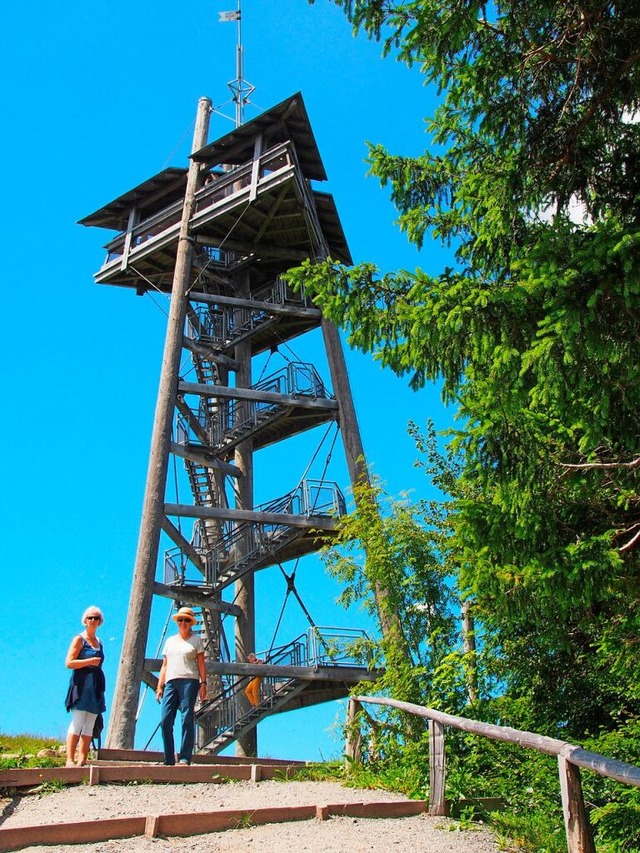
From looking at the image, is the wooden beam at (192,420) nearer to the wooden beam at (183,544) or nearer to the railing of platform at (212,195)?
the wooden beam at (183,544)

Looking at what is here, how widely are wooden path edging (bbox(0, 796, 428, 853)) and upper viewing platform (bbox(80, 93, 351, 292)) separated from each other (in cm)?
1499

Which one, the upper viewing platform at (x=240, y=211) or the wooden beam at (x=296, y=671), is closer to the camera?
the wooden beam at (x=296, y=671)

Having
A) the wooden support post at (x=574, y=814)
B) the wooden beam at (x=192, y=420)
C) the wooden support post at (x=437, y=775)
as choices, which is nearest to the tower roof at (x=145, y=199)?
the wooden beam at (x=192, y=420)

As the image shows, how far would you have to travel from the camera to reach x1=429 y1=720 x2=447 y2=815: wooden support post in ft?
24.3

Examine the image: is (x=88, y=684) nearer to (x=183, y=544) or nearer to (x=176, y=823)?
→ (x=176, y=823)

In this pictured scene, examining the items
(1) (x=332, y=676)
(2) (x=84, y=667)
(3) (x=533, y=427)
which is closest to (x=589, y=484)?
(3) (x=533, y=427)

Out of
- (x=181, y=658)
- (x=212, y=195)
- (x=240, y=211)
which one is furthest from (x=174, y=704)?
(x=212, y=195)

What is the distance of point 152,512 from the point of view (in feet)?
58.5

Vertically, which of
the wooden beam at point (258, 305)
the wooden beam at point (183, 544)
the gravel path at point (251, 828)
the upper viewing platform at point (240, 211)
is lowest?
the gravel path at point (251, 828)

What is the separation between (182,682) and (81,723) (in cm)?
101

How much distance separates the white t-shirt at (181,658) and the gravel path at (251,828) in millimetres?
1158

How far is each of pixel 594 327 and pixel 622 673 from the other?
438cm

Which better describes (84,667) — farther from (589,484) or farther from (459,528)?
(589,484)

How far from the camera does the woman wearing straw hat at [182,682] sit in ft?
30.4
